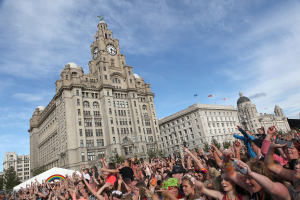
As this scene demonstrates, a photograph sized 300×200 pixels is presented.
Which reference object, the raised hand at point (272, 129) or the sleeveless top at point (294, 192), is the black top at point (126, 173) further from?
the sleeveless top at point (294, 192)

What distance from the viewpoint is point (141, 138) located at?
62469 mm

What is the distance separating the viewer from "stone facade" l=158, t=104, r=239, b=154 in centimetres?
7288

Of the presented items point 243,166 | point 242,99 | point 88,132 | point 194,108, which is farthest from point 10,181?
point 242,99

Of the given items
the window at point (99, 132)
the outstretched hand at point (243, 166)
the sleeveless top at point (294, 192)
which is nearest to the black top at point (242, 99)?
the window at point (99, 132)

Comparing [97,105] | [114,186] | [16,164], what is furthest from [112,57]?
[16,164]

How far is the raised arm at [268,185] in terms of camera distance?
293 cm

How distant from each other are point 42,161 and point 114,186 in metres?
85.6

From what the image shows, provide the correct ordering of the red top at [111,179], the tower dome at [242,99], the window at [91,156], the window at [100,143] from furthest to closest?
the tower dome at [242,99] → the window at [100,143] → the window at [91,156] → the red top at [111,179]

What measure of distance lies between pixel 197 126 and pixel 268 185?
73529mm

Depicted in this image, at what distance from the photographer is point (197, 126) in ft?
243

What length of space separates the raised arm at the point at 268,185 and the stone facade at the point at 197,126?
67353 millimetres

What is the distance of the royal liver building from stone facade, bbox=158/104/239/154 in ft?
47.5

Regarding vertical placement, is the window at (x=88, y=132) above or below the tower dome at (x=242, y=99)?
below

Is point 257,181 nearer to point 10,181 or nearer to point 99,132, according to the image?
point 99,132
